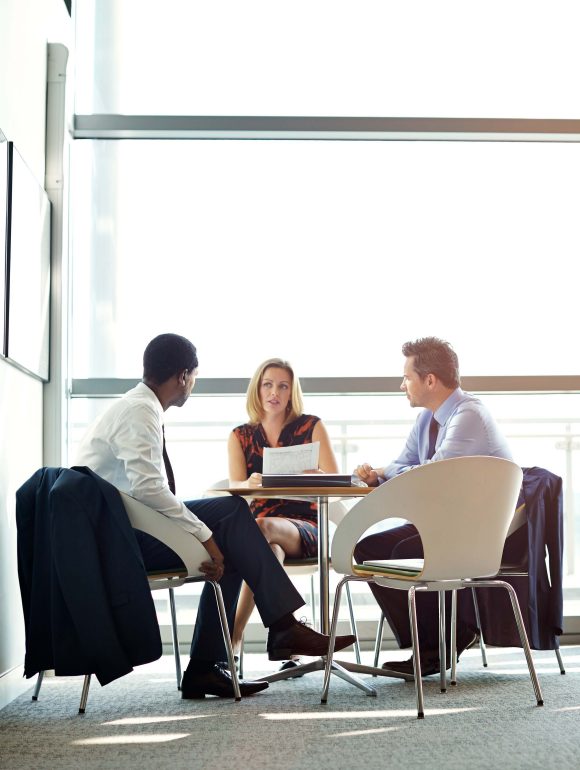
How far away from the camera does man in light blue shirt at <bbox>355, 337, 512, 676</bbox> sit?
359 cm

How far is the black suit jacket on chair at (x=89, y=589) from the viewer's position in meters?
2.74

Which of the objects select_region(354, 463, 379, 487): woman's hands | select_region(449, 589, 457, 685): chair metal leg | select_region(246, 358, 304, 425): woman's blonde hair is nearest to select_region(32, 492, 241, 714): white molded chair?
select_region(449, 589, 457, 685): chair metal leg

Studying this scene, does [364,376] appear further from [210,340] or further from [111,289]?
[111,289]

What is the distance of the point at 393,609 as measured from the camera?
3670 millimetres

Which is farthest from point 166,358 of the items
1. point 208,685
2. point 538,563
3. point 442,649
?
point 538,563

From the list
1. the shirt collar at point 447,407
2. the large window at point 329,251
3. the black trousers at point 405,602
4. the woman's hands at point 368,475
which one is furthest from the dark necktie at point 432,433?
the large window at point 329,251

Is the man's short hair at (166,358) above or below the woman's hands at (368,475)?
above

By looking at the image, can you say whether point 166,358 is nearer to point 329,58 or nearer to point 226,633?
point 226,633

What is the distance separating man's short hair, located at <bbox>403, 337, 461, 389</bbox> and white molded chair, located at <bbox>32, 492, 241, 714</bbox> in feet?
4.34

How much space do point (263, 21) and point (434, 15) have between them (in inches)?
34.6

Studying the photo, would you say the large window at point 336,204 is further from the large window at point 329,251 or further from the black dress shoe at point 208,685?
the black dress shoe at point 208,685

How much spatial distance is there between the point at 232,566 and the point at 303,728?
0.68 m

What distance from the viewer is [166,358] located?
3.31 metres

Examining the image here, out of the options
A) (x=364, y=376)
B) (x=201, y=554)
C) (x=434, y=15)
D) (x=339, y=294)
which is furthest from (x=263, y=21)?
(x=201, y=554)
